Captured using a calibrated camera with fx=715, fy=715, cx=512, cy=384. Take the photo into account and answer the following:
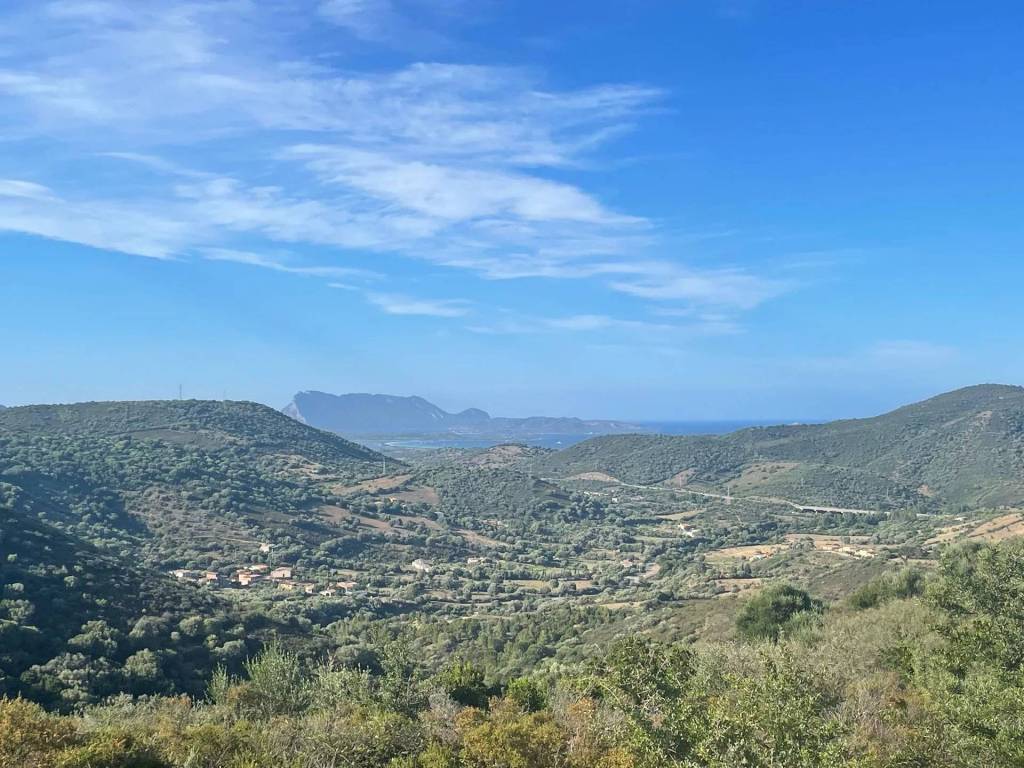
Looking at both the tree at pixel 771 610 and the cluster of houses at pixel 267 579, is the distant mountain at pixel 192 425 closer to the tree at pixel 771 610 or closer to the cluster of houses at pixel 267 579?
the cluster of houses at pixel 267 579

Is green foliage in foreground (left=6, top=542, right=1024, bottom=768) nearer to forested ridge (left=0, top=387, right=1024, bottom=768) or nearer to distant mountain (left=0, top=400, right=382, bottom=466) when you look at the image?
forested ridge (left=0, top=387, right=1024, bottom=768)

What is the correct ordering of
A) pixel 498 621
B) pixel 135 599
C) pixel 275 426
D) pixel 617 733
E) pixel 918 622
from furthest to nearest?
pixel 275 426, pixel 498 621, pixel 135 599, pixel 918 622, pixel 617 733

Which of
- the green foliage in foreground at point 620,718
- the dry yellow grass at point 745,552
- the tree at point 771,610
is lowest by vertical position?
the dry yellow grass at point 745,552

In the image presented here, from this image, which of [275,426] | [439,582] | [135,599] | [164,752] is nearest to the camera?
[164,752]

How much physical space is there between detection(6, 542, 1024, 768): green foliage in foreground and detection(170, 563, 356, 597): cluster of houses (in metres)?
44.7

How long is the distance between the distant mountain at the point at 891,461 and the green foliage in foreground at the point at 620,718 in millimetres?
101960

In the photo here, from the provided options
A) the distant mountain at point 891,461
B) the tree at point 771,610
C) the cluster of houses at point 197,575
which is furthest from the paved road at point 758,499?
the cluster of houses at point 197,575

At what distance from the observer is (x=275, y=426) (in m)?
182

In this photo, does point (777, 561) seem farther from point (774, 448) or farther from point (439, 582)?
point (774, 448)

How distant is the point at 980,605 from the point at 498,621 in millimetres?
37288

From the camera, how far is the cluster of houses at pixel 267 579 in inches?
2689

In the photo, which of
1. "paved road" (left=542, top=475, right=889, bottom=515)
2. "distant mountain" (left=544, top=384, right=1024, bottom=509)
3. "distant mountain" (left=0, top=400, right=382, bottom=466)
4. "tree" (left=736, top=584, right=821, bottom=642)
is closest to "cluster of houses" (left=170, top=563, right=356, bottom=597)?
"tree" (left=736, top=584, right=821, bottom=642)

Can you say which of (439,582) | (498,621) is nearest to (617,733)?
(498,621)

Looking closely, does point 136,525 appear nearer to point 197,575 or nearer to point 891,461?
point 197,575
